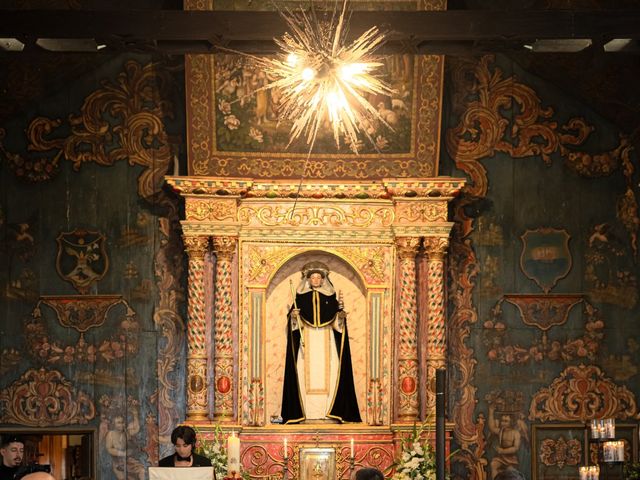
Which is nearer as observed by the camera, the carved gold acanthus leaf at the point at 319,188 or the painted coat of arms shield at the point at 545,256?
the carved gold acanthus leaf at the point at 319,188

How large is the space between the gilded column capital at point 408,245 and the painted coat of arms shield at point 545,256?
1.44 meters

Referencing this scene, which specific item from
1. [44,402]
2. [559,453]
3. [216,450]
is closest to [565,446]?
[559,453]

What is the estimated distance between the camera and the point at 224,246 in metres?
16.9

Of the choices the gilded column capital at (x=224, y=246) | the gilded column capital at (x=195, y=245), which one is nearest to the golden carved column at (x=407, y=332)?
the gilded column capital at (x=224, y=246)

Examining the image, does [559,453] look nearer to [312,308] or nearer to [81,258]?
[312,308]

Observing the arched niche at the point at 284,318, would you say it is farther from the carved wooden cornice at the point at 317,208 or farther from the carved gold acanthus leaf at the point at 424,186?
the carved gold acanthus leaf at the point at 424,186

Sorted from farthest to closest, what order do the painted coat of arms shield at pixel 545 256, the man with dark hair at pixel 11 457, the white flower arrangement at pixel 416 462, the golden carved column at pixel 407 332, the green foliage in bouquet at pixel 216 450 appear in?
the painted coat of arms shield at pixel 545 256 → the golden carved column at pixel 407 332 → the white flower arrangement at pixel 416 462 → the green foliage in bouquet at pixel 216 450 → the man with dark hair at pixel 11 457

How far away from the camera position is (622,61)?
16891mm

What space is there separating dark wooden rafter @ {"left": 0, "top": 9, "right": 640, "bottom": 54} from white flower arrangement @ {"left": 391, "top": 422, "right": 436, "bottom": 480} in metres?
4.70

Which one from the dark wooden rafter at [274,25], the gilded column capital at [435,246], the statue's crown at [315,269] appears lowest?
the statue's crown at [315,269]

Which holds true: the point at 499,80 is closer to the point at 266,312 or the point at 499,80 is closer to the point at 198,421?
the point at 266,312

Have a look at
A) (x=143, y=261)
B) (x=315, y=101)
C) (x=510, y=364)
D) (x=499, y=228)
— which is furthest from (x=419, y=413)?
(x=315, y=101)

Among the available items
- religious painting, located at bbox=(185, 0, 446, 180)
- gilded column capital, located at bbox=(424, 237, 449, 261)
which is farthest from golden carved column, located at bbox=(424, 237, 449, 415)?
religious painting, located at bbox=(185, 0, 446, 180)

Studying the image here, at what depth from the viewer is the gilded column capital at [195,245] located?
662 inches
